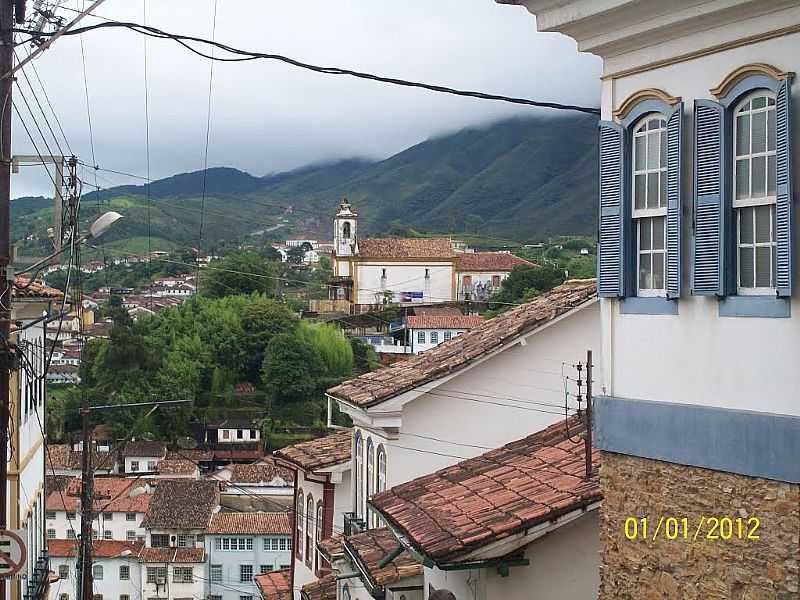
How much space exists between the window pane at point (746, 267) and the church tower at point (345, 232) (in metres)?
100

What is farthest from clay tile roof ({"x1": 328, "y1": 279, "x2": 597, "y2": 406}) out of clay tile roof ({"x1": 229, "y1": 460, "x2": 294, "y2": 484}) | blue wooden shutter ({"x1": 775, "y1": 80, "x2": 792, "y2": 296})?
clay tile roof ({"x1": 229, "y1": 460, "x2": 294, "y2": 484})

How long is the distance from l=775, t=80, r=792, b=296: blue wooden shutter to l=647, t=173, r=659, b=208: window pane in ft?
4.02

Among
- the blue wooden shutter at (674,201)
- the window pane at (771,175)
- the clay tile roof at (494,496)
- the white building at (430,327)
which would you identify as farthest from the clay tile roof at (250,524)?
the window pane at (771,175)

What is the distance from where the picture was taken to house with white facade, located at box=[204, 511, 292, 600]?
58.6m

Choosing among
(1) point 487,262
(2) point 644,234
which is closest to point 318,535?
(2) point 644,234

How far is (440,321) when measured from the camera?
74.9 meters

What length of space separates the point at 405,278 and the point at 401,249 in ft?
13.0

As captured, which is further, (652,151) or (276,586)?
(276,586)

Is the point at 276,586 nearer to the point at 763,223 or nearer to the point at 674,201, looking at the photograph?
the point at 674,201

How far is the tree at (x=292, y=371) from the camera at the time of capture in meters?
90.8

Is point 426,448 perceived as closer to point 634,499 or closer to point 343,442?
point 343,442

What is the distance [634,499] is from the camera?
842 cm

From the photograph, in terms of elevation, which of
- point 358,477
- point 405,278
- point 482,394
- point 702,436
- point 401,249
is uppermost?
point 401,249

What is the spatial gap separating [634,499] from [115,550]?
53941mm
